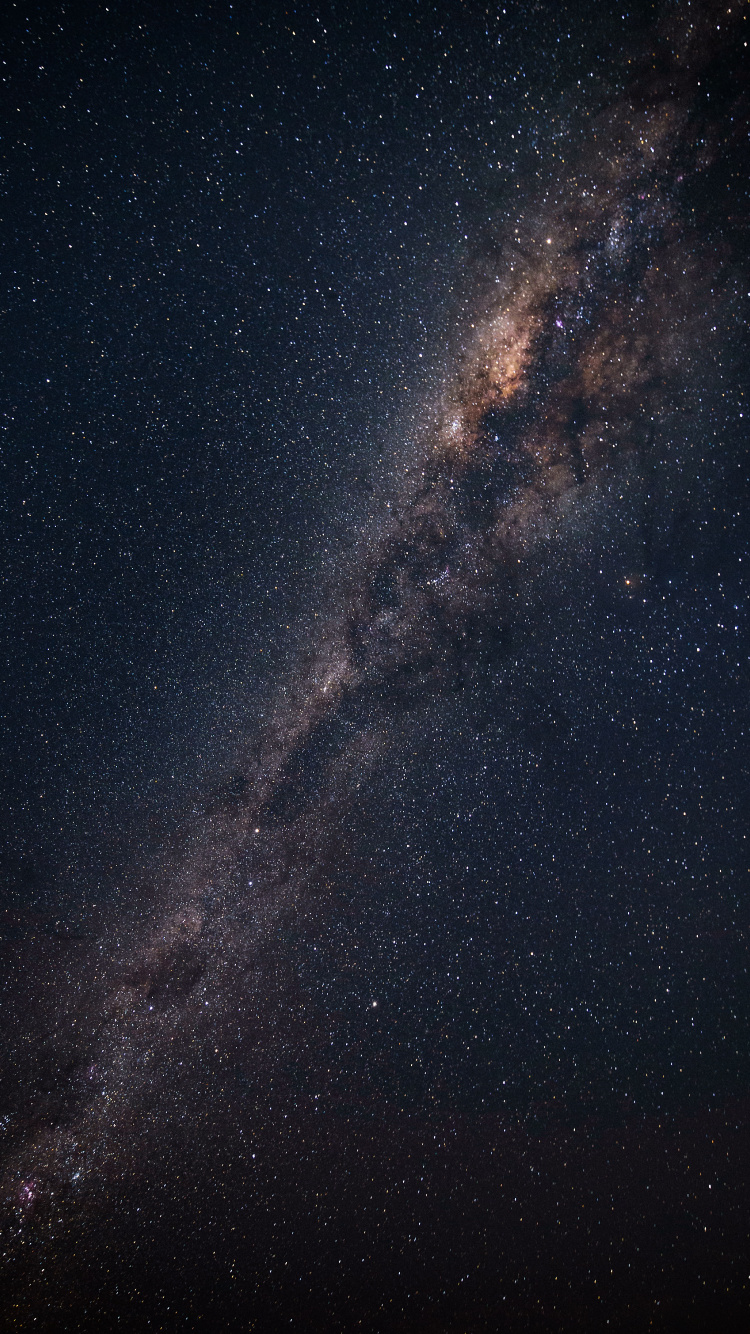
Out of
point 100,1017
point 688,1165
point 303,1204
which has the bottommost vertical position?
point 688,1165

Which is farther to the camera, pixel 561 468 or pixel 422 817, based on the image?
pixel 422 817

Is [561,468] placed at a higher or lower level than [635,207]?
lower

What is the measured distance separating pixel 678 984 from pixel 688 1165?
1044 millimetres

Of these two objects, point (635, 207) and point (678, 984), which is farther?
point (678, 984)

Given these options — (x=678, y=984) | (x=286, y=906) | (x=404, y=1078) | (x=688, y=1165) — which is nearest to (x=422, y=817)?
(x=286, y=906)

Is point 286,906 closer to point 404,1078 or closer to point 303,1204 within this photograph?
point 404,1078

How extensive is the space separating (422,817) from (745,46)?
3.60 meters

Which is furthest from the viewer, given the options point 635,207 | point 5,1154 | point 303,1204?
point 303,1204

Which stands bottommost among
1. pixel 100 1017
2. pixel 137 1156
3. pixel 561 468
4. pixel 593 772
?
pixel 593 772

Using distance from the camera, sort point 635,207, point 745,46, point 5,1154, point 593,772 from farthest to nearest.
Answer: point 593,772 → point 5,1154 → point 635,207 → point 745,46

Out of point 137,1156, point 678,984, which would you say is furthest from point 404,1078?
point 678,984

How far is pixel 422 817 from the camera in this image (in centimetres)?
261

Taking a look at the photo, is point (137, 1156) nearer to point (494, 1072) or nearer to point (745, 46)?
point (494, 1072)

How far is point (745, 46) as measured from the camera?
1.83 m
